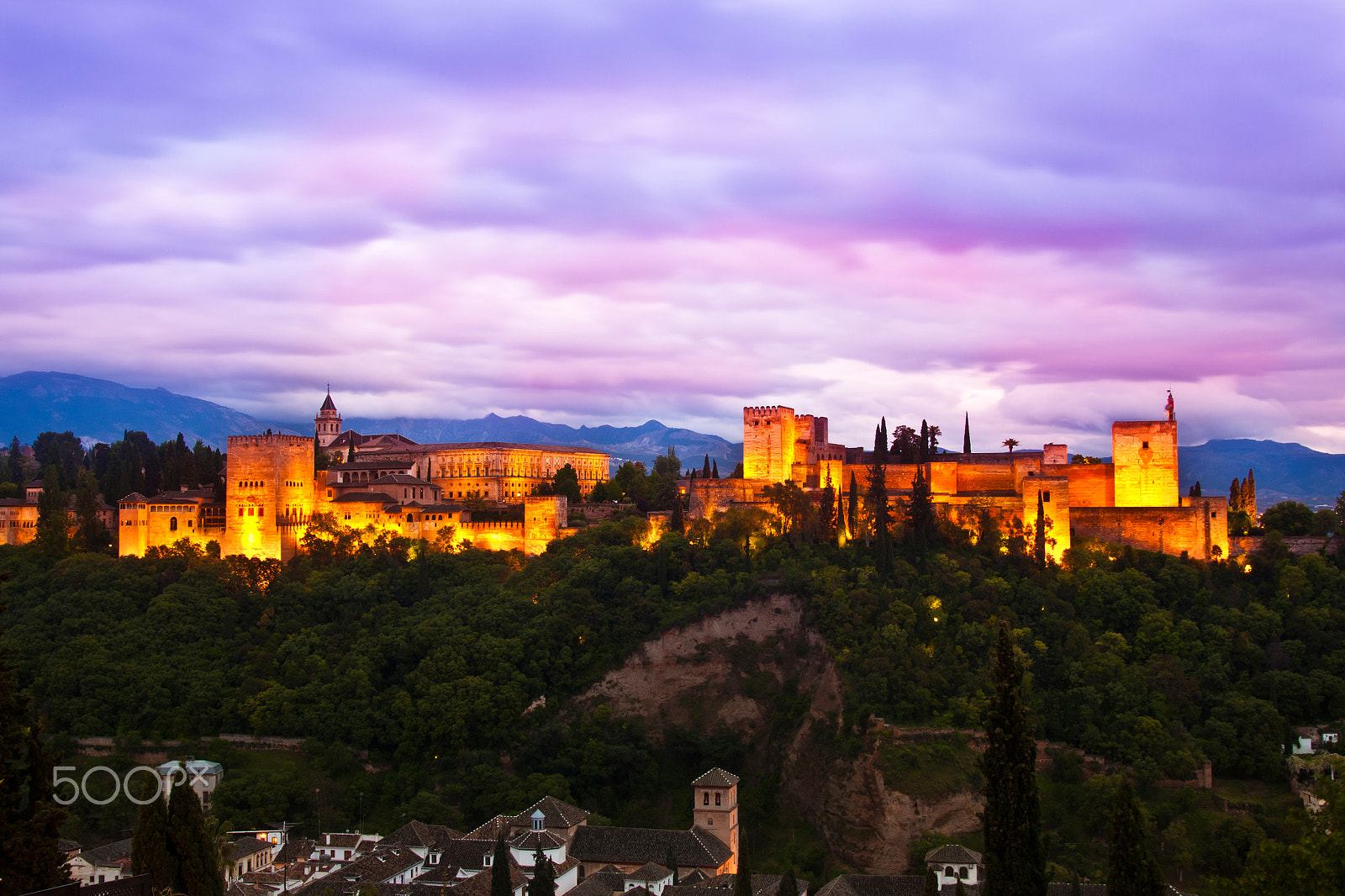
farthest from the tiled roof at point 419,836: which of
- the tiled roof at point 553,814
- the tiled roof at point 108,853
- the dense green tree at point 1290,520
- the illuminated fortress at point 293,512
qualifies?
the dense green tree at point 1290,520

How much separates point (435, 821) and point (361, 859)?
5601 mm

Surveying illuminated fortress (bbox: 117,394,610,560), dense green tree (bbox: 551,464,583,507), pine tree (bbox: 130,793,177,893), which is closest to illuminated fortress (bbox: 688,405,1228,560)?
illuminated fortress (bbox: 117,394,610,560)

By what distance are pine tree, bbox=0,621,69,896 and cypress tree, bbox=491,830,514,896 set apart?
686 inches

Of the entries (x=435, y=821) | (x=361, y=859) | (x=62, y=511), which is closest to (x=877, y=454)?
(x=435, y=821)

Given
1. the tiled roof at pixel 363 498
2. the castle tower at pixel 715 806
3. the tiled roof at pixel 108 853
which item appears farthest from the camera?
the tiled roof at pixel 363 498

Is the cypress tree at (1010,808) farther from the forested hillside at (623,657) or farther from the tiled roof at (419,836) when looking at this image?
the tiled roof at (419,836)

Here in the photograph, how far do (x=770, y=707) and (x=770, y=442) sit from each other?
16.5 metres

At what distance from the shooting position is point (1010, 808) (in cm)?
2364

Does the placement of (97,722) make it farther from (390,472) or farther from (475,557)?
(390,472)

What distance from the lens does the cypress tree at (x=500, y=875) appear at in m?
34.8

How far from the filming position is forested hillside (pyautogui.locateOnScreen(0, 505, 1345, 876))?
46.8 metres

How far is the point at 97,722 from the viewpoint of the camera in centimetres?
5269

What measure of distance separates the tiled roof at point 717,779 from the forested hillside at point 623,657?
323cm

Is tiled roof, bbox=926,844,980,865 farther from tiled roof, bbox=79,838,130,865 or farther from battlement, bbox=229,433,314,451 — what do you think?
battlement, bbox=229,433,314,451
